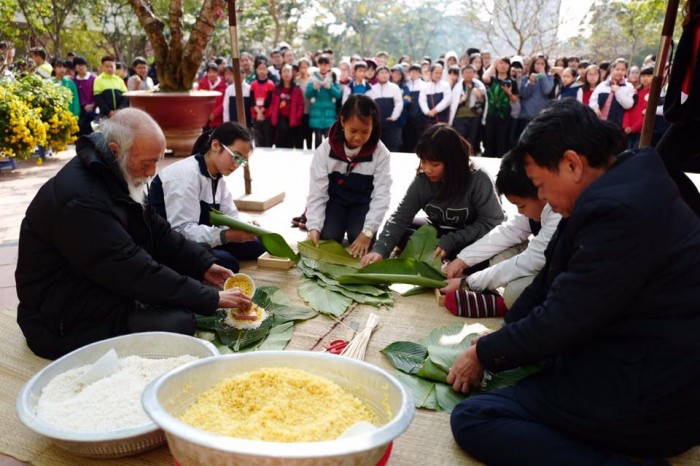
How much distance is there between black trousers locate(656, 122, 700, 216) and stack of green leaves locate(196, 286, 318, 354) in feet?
6.73

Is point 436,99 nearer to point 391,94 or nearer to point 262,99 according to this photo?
point 391,94

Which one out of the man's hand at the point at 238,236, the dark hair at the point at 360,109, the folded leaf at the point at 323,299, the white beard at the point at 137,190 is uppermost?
the dark hair at the point at 360,109

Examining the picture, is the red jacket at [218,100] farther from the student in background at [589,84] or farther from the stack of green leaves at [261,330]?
the stack of green leaves at [261,330]

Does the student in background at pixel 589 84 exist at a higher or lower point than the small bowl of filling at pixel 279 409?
higher

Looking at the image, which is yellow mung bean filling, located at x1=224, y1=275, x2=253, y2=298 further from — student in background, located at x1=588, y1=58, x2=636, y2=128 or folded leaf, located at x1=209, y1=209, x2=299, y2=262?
student in background, located at x1=588, y1=58, x2=636, y2=128

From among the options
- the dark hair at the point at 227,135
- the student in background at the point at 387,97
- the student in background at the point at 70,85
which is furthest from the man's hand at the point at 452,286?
the student in background at the point at 70,85

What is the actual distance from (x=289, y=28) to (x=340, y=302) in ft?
73.4

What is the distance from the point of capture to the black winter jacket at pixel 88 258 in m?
2.06

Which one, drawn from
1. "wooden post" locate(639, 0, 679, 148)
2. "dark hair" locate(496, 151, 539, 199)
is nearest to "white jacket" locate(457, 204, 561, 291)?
"dark hair" locate(496, 151, 539, 199)

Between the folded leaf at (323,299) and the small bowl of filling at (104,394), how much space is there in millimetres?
880

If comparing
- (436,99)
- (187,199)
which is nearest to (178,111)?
(436,99)

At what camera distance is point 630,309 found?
156 centimetres

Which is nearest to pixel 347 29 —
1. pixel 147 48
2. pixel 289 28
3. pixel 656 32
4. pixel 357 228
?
pixel 289 28

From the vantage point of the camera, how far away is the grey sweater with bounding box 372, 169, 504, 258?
335 cm
